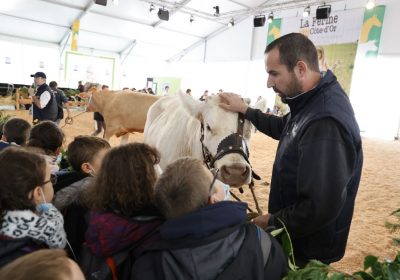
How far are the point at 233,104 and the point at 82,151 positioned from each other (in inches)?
39.2

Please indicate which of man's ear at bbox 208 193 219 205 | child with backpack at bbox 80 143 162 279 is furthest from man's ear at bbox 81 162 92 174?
man's ear at bbox 208 193 219 205

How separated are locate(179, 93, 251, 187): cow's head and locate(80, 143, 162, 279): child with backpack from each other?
68 cm

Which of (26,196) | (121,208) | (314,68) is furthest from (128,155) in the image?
(314,68)

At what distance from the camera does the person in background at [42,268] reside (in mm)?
708

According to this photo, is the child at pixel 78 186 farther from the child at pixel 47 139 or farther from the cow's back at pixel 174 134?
the cow's back at pixel 174 134

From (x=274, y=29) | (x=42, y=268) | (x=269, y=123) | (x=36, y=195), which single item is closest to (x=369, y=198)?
(x=269, y=123)

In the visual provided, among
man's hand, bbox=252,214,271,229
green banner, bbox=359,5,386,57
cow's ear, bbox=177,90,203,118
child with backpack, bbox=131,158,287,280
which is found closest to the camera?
child with backpack, bbox=131,158,287,280

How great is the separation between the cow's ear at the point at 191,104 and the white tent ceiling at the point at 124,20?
1412cm

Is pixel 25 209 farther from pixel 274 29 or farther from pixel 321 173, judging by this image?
pixel 274 29

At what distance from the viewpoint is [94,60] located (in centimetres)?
2123

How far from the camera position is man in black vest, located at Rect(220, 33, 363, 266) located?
49.3 inches

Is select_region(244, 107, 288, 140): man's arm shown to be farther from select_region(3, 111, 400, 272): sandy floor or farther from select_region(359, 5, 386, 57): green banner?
select_region(359, 5, 386, 57): green banner

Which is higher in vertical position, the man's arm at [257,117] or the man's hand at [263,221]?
the man's arm at [257,117]

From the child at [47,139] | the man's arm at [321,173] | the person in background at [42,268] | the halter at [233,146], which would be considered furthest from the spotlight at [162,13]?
the person in background at [42,268]
